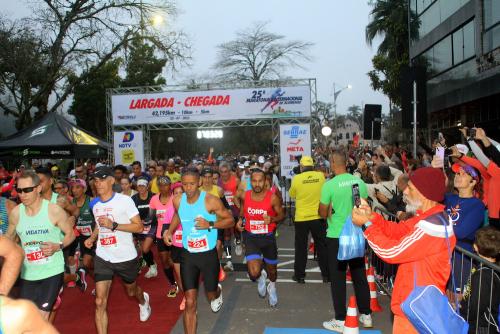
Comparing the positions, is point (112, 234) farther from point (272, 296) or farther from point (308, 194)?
point (308, 194)

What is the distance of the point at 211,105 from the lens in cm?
1758

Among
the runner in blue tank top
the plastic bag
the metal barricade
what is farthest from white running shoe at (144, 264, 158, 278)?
the metal barricade

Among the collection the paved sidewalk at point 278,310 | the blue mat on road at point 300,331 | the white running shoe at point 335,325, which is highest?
the white running shoe at point 335,325

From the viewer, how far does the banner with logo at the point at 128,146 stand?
18062 millimetres

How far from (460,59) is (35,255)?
65.8 feet

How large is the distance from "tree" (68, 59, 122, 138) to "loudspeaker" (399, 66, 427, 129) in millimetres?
30769

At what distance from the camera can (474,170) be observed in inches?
201

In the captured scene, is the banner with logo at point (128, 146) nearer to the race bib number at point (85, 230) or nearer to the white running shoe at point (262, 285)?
the race bib number at point (85, 230)

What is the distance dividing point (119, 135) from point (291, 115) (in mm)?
6697

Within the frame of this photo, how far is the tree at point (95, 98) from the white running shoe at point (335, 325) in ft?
116

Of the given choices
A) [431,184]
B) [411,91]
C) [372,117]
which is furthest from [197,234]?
[372,117]

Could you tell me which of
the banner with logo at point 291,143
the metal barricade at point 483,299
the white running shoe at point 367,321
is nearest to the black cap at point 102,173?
the white running shoe at point 367,321

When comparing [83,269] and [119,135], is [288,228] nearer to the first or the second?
[83,269]

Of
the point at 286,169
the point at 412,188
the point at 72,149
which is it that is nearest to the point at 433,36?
the point at 286,169
